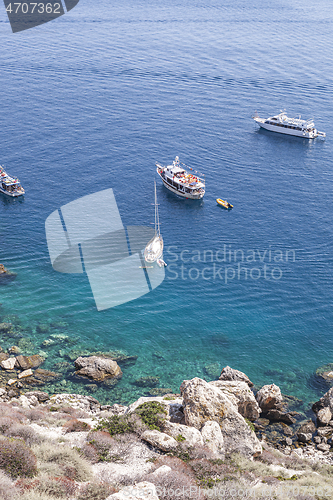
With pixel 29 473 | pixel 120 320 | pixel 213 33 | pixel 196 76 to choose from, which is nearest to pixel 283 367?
pixel 120 320

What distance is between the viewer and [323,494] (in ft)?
78.1

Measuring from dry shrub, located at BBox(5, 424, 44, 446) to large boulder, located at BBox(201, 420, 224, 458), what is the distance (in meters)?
11.1

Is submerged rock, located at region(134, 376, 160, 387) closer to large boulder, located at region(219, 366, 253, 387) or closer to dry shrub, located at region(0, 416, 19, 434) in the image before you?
large boulder, located at region(219, 366, 253, 387)

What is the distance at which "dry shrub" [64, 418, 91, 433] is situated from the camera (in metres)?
30.7

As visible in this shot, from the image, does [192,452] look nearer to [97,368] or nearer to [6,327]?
[97,368]

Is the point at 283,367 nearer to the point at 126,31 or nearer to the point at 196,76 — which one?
the point at 196,76

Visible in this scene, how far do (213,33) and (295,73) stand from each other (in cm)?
5576

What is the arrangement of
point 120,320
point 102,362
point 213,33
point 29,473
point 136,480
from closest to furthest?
point 29,473
point 136,480
point 102,362
point 120,320
point 213,33

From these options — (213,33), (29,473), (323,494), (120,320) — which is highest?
(213,33)

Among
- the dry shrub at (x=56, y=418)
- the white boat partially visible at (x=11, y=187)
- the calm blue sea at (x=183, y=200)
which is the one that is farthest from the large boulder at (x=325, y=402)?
the white boat partially visible at (x=11, y=187)

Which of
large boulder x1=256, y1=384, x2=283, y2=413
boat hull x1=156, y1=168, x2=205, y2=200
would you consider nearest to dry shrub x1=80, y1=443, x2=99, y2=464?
large boulder x1=256, y1=384, x2=283, y2=413

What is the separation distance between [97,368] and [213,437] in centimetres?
2164

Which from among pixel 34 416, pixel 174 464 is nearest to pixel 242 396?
pixel 174 464

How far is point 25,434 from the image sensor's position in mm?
26109
